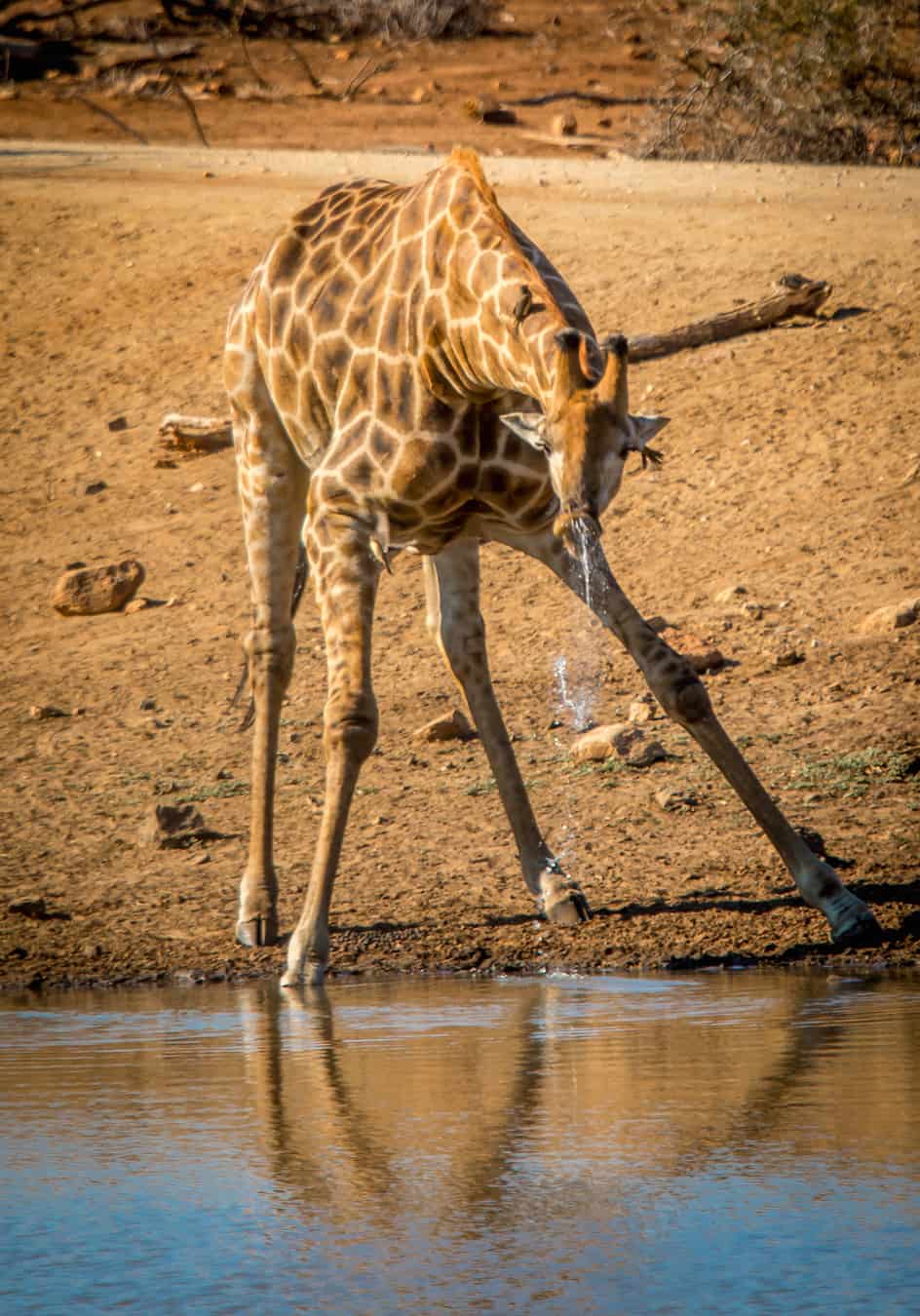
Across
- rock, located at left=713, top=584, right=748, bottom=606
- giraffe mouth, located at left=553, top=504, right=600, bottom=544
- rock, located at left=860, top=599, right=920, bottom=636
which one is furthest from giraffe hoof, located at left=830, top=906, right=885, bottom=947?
rock, located at left=713, top=584, right=748, bottom=606

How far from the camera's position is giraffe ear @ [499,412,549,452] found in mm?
5125

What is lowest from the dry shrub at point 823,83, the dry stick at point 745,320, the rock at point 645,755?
the rock at point 645,755

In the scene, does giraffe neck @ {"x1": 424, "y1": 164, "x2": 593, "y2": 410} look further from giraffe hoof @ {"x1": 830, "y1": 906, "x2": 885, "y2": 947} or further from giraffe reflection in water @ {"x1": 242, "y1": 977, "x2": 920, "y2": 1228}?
giraffe hoof @ {"x1": 830, "y1": 906, "x2": 885, "y2": 947}

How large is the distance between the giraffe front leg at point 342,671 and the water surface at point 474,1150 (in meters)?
0.61

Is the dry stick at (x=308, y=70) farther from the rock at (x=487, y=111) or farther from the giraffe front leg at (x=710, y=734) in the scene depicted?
the giraffe front leg at (x=710, y=734)

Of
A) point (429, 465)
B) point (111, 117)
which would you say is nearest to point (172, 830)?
point (429, 465)

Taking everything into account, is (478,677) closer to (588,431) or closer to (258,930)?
(258,930)

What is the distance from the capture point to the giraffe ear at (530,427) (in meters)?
5.12

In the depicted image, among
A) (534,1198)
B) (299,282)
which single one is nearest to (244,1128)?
(534,1198)

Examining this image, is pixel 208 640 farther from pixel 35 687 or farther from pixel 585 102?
pixel 585 102

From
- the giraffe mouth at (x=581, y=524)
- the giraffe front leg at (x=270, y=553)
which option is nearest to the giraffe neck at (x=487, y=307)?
the giraffe mouth at (x=581, y=524)

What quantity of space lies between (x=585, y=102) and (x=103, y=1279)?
24743 millimetres

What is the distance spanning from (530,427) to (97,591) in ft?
20.5

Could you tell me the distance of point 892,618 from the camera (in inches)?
349
